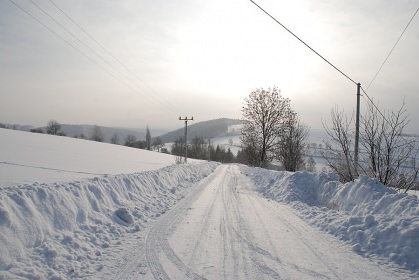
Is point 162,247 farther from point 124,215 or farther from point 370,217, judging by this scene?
point 370,217

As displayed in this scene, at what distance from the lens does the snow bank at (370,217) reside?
5.69m

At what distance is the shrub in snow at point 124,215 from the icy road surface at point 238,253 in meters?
0.74

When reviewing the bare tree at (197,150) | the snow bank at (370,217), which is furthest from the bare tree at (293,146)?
the bare tree at (197,150)

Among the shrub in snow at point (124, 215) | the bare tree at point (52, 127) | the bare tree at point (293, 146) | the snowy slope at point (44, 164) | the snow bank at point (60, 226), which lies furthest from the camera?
the bare tree at point (52, 127)

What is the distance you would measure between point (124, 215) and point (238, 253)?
12.9 ft

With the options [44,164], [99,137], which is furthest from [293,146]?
[99,137]

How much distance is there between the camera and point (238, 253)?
19.0ft

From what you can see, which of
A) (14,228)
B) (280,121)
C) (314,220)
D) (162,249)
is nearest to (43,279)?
(14,228)

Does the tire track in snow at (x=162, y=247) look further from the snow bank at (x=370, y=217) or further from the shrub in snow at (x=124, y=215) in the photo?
the snow bank at (x=370, y=217)

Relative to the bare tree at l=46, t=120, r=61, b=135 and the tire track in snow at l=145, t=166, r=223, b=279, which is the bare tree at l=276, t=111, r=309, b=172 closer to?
the tire track in snow at l=145, t=166, r=223, b=279

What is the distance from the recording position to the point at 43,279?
4492 millimetres

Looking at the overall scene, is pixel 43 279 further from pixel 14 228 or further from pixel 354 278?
pixel 354 278

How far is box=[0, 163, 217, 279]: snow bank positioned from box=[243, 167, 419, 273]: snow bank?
526 cm

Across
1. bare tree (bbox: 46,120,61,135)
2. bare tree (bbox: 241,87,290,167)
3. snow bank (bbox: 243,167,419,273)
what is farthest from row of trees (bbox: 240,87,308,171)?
bare tree (bbox: 46,120,61,135)
